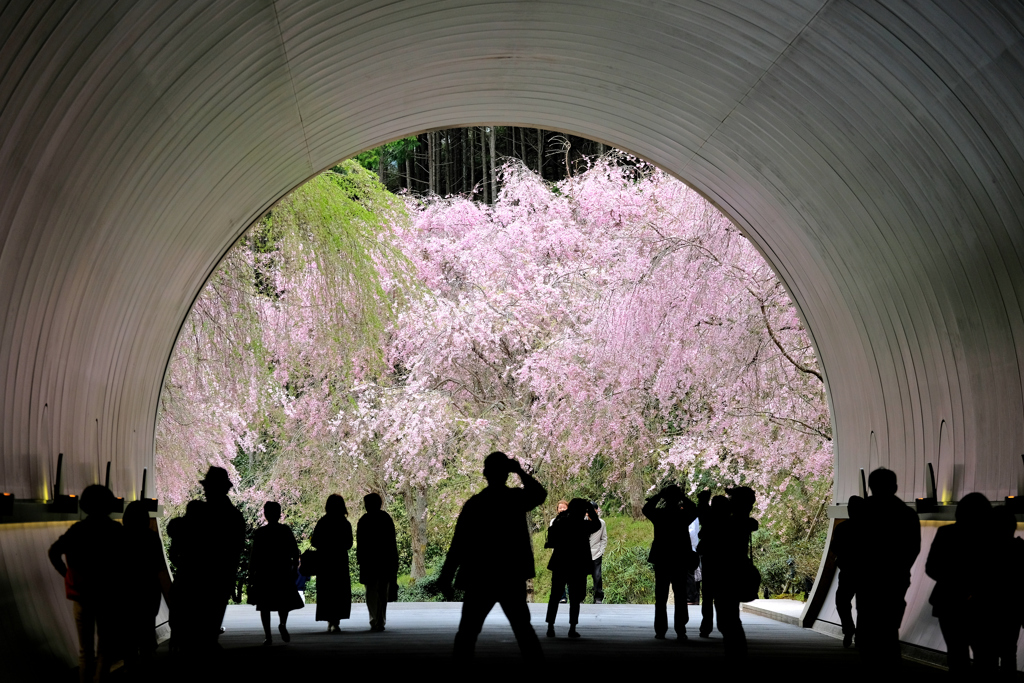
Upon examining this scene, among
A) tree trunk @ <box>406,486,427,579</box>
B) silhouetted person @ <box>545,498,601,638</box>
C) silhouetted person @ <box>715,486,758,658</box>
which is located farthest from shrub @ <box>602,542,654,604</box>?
silhouetted person @ <box>715,486,758,658</box>

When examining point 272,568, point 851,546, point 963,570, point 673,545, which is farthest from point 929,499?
point 272,568

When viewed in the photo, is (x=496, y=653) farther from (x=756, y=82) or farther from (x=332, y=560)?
(x=756, y=82)

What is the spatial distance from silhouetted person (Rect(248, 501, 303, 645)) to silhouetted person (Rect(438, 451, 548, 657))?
185 inches

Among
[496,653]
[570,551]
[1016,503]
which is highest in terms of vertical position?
[1016,503]

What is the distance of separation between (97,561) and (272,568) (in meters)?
4.16

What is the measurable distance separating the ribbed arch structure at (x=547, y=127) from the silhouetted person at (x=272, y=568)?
173 centimetres

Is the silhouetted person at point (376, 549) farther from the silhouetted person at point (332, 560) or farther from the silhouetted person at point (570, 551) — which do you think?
the silhouetted person at point (570, 551)

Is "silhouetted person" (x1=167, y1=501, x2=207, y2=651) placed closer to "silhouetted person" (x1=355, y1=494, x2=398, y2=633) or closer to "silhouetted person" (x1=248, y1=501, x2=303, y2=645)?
"silhouetted person" (x1=248, y1=501, x2=303, y2=645)

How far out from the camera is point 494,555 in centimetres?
691

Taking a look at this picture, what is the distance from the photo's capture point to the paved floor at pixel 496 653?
9070 millimetres

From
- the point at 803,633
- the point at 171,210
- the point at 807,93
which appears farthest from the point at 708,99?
the point at 803,633

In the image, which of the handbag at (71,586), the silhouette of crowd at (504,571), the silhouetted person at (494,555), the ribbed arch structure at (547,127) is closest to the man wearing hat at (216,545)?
the silhouette of crowd at (504,571)

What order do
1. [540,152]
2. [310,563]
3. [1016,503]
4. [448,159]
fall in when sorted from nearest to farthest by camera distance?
[1016,503] → [310,563] → [540,152] → [448,159]

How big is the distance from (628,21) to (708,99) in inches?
56.5
